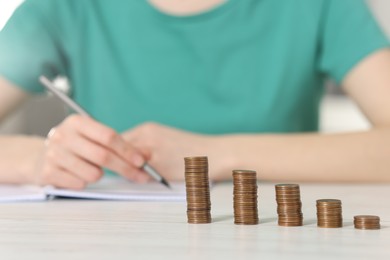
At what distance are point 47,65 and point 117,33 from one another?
18 centimetres

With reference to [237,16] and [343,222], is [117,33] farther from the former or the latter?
[343,222]

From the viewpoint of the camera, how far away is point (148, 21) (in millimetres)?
1863

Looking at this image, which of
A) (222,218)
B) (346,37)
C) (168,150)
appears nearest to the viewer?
(222,218)

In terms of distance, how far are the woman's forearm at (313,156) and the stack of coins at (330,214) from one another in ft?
1.93

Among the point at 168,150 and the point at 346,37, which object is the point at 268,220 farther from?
the point at 346,37

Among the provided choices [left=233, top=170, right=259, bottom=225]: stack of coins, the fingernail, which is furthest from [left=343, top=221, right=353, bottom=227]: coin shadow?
the fingernail

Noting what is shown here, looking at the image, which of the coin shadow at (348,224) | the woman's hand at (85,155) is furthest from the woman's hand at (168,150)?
the coin shadow at (348,224)

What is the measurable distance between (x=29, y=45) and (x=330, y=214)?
1121 mm

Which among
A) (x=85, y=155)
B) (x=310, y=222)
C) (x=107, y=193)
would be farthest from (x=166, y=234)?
(x=85, y=155)

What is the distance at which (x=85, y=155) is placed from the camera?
1285 millimetres

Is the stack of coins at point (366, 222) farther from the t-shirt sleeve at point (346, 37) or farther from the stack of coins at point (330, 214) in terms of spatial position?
the t-shirt sleeve at point (346, 37)

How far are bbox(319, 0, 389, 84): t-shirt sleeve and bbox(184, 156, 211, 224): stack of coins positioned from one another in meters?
0.94

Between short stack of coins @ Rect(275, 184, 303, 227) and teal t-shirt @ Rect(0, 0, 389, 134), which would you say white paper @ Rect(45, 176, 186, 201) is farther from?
teal t-shirt @ Rect(0, 0, 389, 134)

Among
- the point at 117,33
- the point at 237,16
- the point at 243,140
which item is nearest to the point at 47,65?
the point at 117,33
